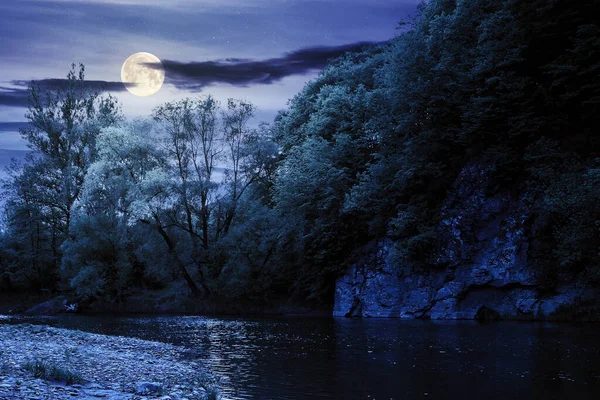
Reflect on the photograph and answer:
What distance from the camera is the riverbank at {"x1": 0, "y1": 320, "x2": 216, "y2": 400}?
1262cm

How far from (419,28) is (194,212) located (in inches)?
1234

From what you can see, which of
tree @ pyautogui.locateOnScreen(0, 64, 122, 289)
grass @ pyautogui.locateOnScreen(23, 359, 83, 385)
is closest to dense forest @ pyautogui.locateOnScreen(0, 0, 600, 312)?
tree @ pyautogui.locateOnScreen(0, 64, 122, 289)

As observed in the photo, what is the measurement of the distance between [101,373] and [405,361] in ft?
37.6

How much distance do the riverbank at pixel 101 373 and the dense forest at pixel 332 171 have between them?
88.2 feet

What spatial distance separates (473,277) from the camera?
146 ft

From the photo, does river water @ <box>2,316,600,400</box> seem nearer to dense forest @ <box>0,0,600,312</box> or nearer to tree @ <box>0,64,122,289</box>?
dense forest @ <box>0,0,600,312</box>

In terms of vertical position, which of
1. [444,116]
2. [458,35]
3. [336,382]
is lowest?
[336,382]

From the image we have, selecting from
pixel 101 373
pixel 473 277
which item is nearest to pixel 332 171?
pixel 473 277

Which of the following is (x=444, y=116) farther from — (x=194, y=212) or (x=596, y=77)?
(x=194, y=212)

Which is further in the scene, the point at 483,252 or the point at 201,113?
the point at 201,113

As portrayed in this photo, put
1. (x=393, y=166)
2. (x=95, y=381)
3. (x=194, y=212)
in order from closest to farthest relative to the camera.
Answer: (x=95, y=381)
(x=393, y=166)
(x=194, y=212)

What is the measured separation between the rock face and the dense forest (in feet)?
3.22

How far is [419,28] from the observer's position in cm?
5347

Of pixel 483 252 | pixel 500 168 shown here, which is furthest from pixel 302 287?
pixel 500 168
